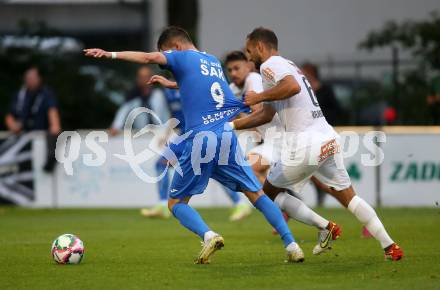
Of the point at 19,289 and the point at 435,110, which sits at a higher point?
the point at 19,289

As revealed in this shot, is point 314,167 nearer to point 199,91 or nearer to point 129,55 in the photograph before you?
point 199,91

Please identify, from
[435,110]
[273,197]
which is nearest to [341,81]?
[435,110]

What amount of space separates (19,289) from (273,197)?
10.3ft

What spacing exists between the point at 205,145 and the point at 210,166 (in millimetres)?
240

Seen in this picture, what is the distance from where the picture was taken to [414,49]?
78.8 ft

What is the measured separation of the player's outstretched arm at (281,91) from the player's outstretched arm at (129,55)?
39.5 inches

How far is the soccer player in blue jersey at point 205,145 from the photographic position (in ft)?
35.4

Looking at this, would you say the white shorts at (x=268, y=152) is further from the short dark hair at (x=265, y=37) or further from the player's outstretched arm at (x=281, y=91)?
the player's outstretched arm at (x=281, y=91)

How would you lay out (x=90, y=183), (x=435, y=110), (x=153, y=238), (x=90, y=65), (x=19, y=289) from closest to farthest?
(x=19, y=289) → (x=153, y=238) → (x=90, y=183) → (x=435, y=110) → (x=90, y=65)

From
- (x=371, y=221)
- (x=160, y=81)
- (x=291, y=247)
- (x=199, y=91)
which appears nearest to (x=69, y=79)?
(x=160, y=81)

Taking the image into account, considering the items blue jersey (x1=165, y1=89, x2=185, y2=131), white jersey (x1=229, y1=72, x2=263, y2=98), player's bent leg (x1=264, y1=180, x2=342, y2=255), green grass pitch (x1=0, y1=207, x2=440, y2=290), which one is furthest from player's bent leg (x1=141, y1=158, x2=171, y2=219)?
player's bent leg (x1=264, y1=180, x2=342, y2=255)

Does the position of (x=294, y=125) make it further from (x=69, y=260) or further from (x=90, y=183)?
(x=90, y=183)

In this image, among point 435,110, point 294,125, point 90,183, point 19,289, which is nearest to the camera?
point 19,289

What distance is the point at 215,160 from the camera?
1092cm
